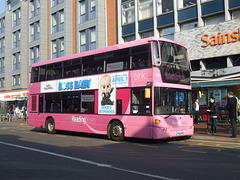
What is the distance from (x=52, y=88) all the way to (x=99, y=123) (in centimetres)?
434

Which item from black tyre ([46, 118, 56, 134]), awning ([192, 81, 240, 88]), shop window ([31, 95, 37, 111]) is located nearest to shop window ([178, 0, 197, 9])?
awning ([192, 81, 240, 88])

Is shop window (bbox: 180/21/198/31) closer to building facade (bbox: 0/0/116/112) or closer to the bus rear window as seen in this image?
building facade (bbox: 0/0/116/112)

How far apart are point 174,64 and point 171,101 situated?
1508 mm

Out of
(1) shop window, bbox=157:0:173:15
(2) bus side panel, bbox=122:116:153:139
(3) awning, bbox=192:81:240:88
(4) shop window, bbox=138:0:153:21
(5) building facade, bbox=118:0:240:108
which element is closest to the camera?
(2) bus side panel, bbox=122:116:153:139

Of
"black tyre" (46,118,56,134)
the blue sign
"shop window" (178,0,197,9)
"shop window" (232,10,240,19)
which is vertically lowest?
"black tyre" (46,118,56,134)

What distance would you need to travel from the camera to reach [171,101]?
1109 cm

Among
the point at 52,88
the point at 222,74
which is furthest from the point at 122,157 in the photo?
the point at 222,74

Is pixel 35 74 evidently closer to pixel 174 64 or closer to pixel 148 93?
pixel 148 93

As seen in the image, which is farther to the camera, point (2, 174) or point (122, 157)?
point (122, 157)

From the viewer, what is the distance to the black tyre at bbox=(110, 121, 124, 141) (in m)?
11.8

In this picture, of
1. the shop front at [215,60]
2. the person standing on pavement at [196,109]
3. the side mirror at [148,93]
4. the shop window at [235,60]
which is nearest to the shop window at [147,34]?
the shop front at [215,60]

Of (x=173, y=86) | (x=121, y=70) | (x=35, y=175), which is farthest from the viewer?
(x=121, y=70)

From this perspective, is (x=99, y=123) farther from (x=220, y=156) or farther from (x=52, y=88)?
(x=220, y=156)

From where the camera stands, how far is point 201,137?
1253 cm
